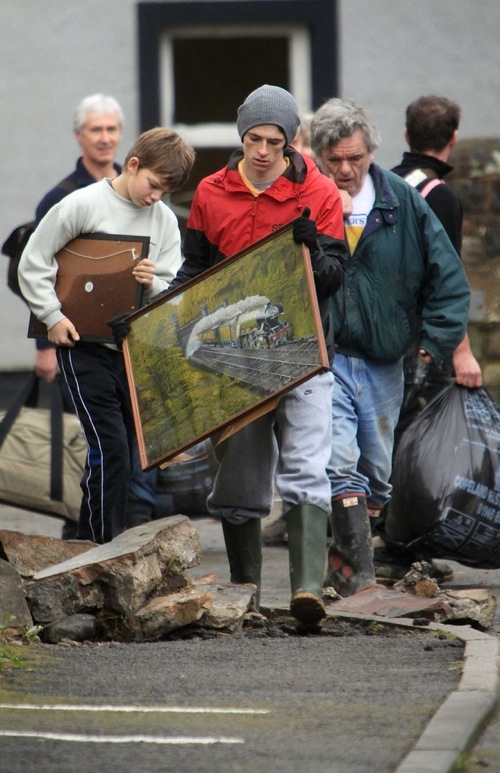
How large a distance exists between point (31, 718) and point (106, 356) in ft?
8.55

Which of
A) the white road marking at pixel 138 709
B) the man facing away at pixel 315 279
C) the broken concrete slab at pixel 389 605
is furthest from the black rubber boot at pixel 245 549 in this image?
the white road marking at pixel 138 709

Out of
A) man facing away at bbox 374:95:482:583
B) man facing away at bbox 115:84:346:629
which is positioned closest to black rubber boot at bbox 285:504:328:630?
man facing away at bbox 115:84:346:629

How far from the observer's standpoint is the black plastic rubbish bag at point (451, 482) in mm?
7074

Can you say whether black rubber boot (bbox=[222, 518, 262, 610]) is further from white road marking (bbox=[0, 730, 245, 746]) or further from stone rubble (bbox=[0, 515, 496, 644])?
white road marking (bbox=[0, 730, 245, 746])

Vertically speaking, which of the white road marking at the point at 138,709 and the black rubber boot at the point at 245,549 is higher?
the white road marking at the point at 138,709

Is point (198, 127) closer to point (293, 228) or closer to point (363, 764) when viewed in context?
point (293, 228)

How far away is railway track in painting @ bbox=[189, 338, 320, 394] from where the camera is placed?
561 cm

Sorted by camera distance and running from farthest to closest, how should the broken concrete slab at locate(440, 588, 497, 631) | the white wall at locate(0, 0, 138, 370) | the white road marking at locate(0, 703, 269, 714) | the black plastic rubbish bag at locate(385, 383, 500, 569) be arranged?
the white wall at locate(0, 0, 138, 370), the black plastic rubbish bag at locate(385, 383, 500, 569), the broken concrete slab at locate(440, 588, 497, 631), the white road marking at locate(0, 703, 269, 714)

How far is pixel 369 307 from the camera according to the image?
21.7 feet

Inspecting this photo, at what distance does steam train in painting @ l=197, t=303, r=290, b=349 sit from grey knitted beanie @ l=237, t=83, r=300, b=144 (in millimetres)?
630

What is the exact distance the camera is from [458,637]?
550 centimetres

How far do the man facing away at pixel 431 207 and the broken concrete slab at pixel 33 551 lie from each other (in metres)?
1.66

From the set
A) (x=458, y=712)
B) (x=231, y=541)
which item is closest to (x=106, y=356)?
(x=231, y=541)

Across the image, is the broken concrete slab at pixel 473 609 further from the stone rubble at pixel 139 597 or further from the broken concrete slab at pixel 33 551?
the broken concrete slab at pixel 33 551
